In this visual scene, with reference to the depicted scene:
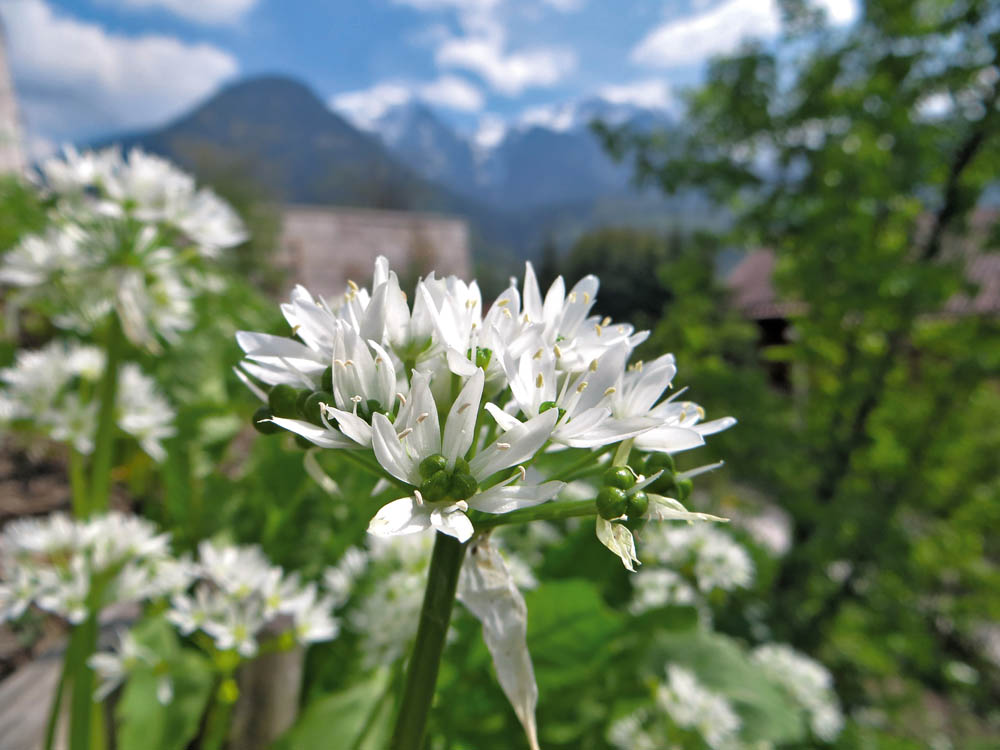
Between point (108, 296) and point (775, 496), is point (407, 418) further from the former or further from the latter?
point (775, 496)

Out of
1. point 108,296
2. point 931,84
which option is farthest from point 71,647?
point 931,84

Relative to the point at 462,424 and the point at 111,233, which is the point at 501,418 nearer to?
the point at 462,424

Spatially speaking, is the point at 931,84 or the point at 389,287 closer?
the point at 389,287

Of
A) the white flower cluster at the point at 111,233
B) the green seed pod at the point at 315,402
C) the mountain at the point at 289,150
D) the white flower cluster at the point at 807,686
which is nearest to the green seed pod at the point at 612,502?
the green seed pod at the point at 315,402

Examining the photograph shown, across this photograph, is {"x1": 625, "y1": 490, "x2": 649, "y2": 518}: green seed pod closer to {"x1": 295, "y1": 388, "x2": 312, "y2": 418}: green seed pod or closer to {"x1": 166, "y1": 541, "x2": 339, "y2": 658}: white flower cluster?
{"x1": 295, "y1": 388, "x2": 312, "y2": 418}: green seed pod

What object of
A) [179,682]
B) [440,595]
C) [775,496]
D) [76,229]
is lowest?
[775,496]

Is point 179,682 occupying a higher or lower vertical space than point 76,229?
lower

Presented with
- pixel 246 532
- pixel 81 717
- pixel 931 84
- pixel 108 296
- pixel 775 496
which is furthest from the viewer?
pixel 775 496

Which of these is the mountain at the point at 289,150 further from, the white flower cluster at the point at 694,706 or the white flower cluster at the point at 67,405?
the white flower cluster at the point at 694,706
